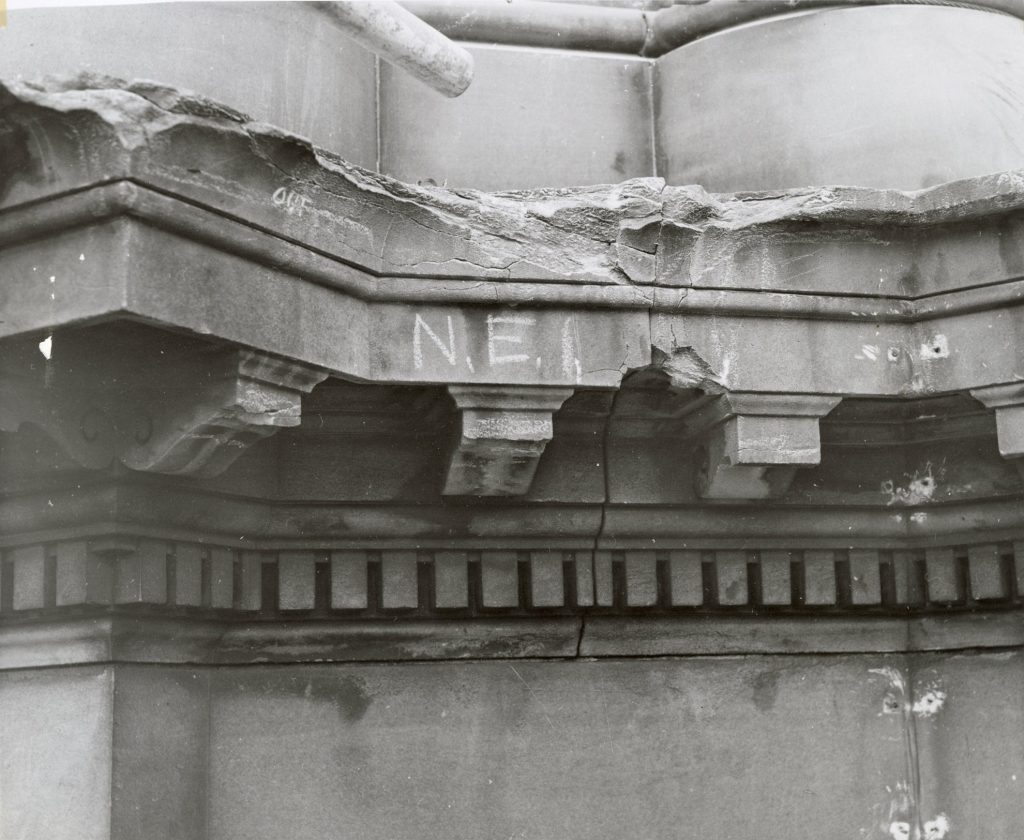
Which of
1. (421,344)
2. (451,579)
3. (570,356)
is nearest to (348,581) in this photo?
(451,579)

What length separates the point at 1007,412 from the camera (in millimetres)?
2896

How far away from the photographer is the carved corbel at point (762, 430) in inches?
114

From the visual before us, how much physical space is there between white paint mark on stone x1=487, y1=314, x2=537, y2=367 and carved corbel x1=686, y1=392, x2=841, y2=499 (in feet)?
1.51

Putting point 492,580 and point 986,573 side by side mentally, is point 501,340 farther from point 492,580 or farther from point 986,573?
point 986,573

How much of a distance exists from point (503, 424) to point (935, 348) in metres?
0.97

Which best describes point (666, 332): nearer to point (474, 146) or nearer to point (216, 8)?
point (474, 146)

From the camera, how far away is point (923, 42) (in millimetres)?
3209

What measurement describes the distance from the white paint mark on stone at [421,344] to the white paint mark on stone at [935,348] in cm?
105

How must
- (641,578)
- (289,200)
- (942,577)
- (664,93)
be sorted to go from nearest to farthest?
(289,200) → (641,578) → (942,577) → (664,93)

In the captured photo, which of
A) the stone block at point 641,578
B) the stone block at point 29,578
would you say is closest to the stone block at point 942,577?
the stone block at point 641,578

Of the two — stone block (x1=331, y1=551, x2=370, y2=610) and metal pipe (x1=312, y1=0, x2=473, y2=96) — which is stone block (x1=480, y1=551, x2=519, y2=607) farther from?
metal pipe (x1=312, y1=0, x2=473, y2=96)

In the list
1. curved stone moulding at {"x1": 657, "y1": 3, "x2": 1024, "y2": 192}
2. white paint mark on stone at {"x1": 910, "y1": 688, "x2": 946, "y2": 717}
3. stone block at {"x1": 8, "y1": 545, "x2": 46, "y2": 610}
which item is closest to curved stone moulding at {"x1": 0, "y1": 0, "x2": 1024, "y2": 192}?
curved stone moulding at {"x1": 657, "y1": 3, "x2": 1024, "y2": 192}

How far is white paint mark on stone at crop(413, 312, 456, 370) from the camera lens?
8.85 ft

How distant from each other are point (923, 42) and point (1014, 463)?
102 centimetres
